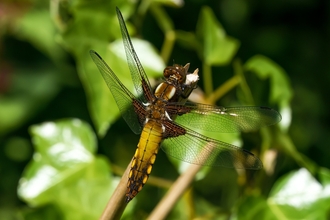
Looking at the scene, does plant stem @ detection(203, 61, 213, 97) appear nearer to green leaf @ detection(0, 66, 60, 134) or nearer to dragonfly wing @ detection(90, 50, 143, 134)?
dragonfly wing @ detection(90, 50, 143, 134)

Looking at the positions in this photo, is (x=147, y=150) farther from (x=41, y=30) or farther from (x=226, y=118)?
(x=41, y=30)

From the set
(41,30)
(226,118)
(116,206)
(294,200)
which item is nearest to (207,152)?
(226,118)

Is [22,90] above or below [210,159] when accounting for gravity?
below

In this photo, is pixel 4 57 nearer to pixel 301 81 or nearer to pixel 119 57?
pixel 119 57

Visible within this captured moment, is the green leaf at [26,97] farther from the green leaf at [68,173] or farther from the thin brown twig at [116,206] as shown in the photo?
the thin brown twig at [116,206]

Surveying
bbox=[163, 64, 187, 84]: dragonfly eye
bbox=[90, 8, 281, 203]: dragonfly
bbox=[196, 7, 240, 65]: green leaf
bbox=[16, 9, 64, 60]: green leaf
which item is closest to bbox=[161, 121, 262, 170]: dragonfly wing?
bbox=[90, 8, 281, 203]: dragonfly

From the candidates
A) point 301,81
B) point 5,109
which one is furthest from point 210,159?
point 301,81
